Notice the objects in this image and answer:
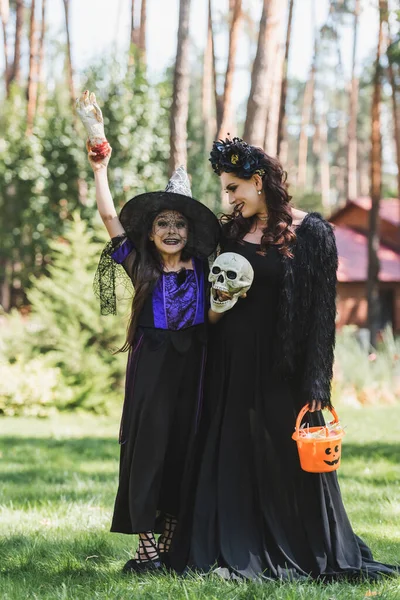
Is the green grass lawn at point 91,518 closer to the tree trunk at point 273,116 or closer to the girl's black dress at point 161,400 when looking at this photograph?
the girl's black dress at point 161,400

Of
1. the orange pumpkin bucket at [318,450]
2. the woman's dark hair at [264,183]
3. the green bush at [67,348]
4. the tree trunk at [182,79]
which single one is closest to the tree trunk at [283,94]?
the tree trunk at [182,79]

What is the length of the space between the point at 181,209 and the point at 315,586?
1.98 m

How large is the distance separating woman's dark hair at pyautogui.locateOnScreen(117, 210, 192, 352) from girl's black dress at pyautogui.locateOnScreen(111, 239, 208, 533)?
37mm

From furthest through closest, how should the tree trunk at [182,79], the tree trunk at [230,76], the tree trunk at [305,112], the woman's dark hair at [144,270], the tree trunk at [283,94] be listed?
the tree trunk at [305,112] → the tree trunk at [283,94] → the tree trunk at [230,76] → the tree trunk at [182,79] → the woman's dark hair at [144,270]

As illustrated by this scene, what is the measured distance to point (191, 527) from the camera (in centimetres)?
394

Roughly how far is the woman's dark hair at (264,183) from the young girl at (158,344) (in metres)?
0.22

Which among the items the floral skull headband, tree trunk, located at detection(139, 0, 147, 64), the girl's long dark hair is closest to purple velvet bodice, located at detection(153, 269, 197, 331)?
the girl's long dark hair

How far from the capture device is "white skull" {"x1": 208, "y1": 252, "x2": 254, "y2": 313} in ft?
12.1

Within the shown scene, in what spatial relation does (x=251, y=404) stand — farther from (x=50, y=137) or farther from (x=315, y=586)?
(x=50, y=137)

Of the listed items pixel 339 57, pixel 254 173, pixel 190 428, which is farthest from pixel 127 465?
pixel 339 57

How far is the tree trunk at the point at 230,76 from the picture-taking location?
14.9m

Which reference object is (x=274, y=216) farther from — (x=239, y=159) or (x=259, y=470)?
(x=259, y=470)

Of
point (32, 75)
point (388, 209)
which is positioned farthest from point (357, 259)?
point (32, 75)

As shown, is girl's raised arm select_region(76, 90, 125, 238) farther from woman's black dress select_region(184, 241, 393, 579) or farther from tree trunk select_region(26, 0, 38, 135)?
tree trunk select_region(26, 0, 38, 135)
